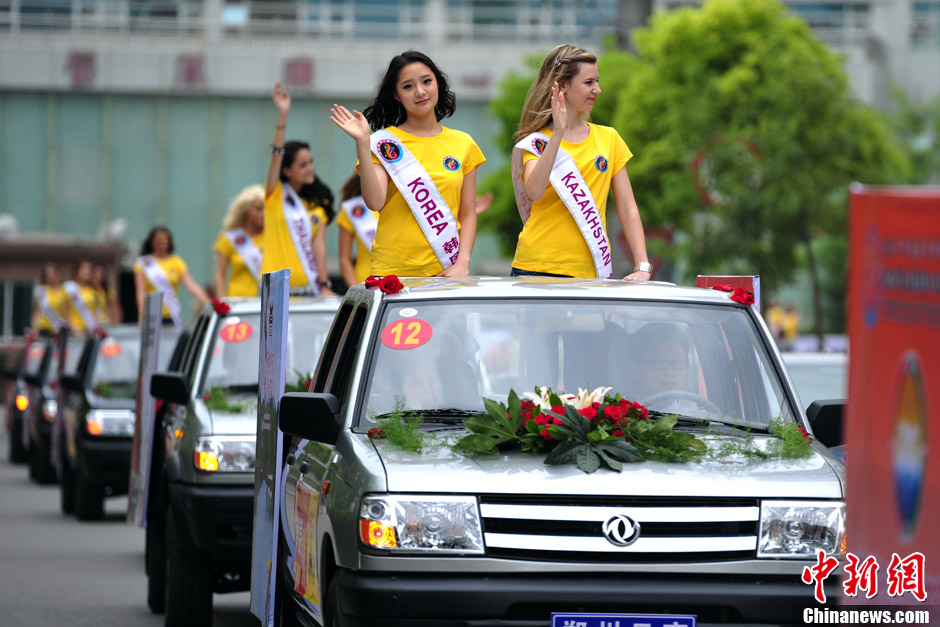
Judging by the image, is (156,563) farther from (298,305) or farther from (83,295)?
(83,295)

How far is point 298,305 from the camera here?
31.9ft

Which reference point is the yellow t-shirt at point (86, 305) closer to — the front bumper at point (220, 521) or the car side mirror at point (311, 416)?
the front bumper at point (220, 521)

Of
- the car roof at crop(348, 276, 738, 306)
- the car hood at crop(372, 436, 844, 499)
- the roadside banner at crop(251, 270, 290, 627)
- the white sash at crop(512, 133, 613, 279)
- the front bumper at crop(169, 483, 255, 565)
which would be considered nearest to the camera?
the car hood at crop(372, 436, 844, 499)

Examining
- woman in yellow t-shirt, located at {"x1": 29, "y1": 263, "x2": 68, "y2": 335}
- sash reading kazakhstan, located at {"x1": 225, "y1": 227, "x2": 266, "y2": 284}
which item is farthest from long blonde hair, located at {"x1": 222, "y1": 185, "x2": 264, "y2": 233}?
woman in yellow t-shirt, located at {"x1": 29, "y1": 263, "x2": 68, "y2": 335}

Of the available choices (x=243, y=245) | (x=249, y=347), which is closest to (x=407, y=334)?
(x=249, y=347)

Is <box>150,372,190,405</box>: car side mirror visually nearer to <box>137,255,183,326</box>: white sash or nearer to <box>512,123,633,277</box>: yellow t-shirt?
<box>512,123,633,277</box>: yellow t-shirt

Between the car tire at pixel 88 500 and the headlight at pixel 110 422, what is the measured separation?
63 centimetres

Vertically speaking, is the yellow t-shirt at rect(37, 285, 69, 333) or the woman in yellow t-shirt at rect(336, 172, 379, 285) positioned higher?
the woman in yellow t-shirt at rect(336, 172, 379, 285)

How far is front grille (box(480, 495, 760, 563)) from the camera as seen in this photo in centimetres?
506

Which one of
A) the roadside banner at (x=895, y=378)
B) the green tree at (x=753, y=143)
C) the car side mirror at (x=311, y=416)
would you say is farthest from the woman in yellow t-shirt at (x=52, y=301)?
the roadside banner at (x=895, y=378)

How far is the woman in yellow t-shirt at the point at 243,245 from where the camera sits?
40.9 feet

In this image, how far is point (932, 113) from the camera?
2250 inches

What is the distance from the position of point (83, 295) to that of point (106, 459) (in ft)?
32.3

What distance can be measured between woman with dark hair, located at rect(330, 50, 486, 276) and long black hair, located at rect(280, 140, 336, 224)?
3.41m
